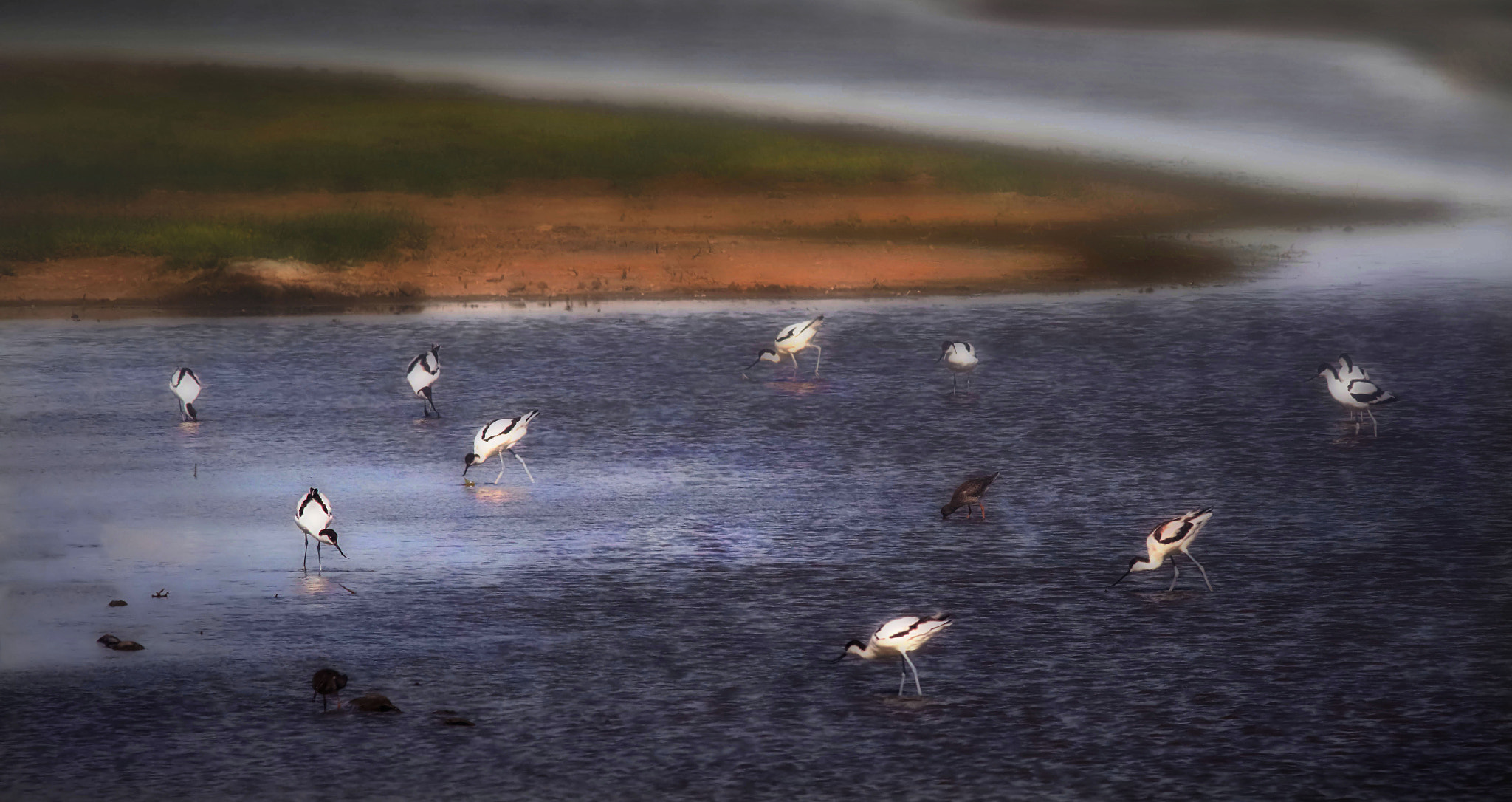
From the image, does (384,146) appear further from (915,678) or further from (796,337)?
(915,678)

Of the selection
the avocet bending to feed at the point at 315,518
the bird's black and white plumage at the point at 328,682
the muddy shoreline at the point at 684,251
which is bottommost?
the bird's black and white plumage at the point at 328,682

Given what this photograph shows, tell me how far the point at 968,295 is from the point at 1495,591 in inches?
726

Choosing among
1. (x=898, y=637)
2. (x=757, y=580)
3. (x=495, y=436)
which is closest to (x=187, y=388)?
(x=495, y=436)

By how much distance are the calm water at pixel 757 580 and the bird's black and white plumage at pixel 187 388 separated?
261 mm

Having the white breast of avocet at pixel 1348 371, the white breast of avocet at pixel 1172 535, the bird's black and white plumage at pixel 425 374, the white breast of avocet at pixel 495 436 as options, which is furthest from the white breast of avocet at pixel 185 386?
the white breast of avocet at pixel 1348 371

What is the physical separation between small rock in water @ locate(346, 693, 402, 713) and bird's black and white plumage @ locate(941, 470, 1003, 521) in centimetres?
532

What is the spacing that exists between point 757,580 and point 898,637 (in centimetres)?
283

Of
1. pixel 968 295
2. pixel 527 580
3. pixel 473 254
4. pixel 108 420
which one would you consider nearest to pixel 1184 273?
pixel 968 295

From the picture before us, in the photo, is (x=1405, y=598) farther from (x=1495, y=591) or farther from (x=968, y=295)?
(x=968, y=295)

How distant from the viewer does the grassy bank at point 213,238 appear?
33.1 meters

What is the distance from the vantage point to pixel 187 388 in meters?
19.1

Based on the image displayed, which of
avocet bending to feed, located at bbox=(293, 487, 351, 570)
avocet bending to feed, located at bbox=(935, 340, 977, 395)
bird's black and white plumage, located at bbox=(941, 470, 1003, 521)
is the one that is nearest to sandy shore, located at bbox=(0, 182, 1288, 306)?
avocet bending to feed, located at bbox=(935, 340, 977, 395)

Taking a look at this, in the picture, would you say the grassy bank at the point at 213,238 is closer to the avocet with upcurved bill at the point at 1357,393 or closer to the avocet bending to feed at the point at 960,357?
the avocet bending to feed at the point at 960,357

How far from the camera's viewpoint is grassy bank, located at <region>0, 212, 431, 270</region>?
33.1 m
